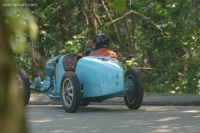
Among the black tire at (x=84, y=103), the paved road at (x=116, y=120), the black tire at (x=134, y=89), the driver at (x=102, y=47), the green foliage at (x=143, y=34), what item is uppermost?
the green foliage at (x=143, y=34)

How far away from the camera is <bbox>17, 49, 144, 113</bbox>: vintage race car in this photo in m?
12.1

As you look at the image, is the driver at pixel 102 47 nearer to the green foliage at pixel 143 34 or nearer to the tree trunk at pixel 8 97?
the green foliage at pixel 143 34

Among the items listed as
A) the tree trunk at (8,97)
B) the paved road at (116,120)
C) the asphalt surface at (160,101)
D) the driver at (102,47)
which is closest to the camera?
the tree trunk at (8,97)

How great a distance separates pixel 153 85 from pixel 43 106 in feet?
42.6

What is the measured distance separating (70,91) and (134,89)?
3.93ft

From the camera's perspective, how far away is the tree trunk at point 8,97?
1698mm

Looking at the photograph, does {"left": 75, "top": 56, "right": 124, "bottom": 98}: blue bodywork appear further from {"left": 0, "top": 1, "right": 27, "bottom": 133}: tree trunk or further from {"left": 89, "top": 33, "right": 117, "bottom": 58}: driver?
{"left": 0, "top": 1, "right": 27, "bottom": 133}: tree trunk

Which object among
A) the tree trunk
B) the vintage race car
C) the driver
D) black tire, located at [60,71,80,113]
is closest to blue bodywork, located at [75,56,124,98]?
the vintage race car

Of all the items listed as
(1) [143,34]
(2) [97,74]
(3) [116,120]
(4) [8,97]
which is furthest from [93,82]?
(1) [143,34]

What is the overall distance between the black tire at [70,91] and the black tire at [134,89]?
3.73 feet

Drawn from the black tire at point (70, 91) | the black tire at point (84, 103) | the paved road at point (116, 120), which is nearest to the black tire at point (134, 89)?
the paved road at point (116, 120)

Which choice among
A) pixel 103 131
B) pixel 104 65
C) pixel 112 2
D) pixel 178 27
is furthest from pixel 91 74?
pixel 178 27

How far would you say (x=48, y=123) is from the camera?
34.2 feet


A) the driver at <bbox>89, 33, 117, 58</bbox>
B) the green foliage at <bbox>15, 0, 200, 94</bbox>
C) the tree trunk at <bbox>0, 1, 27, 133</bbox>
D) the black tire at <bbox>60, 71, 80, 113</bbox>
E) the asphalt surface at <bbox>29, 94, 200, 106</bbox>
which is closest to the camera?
the tree trunk at <bbox>0, 1, 27, 133</bbox>
